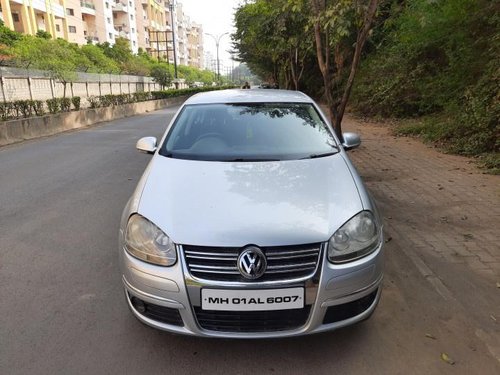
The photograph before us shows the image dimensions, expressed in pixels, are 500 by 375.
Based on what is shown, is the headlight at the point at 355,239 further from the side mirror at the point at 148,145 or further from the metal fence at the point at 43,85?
the metal fence at the point at 43,85

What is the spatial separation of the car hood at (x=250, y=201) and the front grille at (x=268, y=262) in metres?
0.04

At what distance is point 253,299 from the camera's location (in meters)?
2.22

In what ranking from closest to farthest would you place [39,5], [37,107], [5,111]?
1. [5,111]
2. [37,107]
3. [39,5]

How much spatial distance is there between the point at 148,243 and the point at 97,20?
78.9 meters

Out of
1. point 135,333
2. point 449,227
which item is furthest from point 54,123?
point 449,227

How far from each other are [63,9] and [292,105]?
68.0m

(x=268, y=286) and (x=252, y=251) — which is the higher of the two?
(x=252, y=251)

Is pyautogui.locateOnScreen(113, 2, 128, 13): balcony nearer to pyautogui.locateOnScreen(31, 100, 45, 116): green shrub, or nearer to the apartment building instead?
the apartment building

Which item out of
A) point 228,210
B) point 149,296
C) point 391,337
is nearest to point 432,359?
point 391,337

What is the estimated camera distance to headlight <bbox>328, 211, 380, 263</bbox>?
2322 millimetres

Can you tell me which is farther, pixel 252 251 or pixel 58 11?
pixel 58 11

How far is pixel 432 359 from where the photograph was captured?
252cm

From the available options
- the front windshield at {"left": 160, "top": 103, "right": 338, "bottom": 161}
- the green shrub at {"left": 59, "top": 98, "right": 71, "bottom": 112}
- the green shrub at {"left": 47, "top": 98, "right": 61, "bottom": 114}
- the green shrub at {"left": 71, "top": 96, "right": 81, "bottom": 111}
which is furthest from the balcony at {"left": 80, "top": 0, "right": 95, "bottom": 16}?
the front windshield at {"left": 160, "top": 103, "right": 338, "bottom": 161}

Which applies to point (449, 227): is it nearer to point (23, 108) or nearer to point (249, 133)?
point (249, 133)
